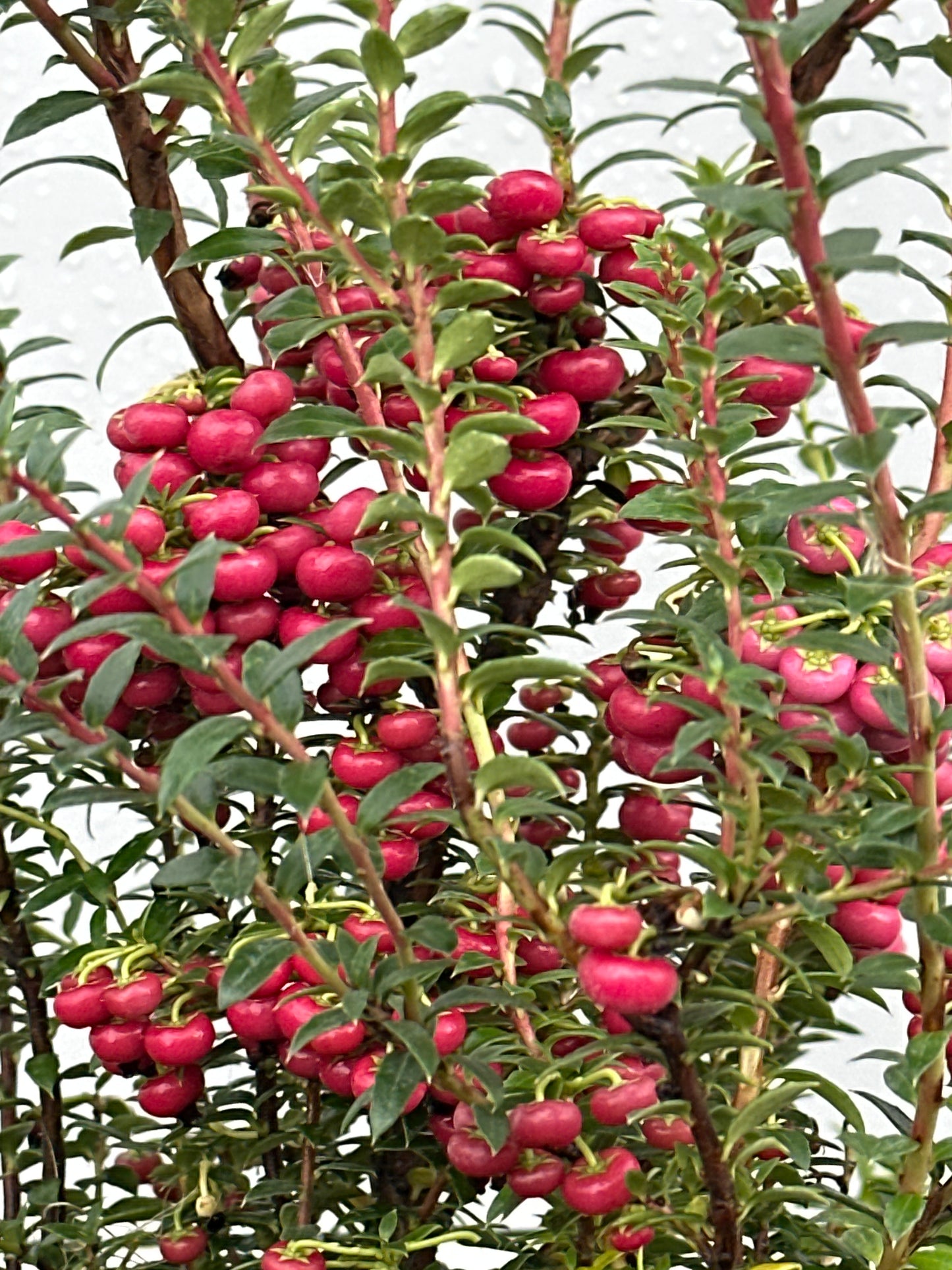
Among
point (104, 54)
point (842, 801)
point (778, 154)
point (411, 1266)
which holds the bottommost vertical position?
point (411, 1266)

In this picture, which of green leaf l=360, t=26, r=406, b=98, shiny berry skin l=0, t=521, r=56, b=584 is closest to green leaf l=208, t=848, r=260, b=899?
shiny berry skin l=0, t=521, r=56, b=584

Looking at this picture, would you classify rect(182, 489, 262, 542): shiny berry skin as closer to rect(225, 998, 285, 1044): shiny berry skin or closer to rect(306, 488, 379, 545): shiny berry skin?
rect(306, 488, 379, 545): shiny berry skin

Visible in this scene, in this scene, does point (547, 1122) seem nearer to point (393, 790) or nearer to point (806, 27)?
point (393, 790)

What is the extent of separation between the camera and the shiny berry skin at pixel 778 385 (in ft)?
1.66

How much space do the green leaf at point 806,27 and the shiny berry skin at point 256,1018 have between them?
0.31 m

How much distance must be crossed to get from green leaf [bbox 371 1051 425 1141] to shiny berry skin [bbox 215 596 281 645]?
135mm

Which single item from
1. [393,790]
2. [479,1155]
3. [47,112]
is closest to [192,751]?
[393,790]

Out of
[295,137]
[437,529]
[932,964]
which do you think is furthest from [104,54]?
[932,964]

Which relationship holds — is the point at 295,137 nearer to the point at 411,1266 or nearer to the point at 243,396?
the point at 243,396

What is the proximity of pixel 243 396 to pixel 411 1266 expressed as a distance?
11.5 inches

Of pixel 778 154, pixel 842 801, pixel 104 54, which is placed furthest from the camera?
pixel 104 54

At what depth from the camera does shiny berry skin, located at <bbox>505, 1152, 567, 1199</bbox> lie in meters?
0.46

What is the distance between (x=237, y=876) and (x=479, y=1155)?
11cm

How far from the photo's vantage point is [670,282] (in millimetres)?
486
